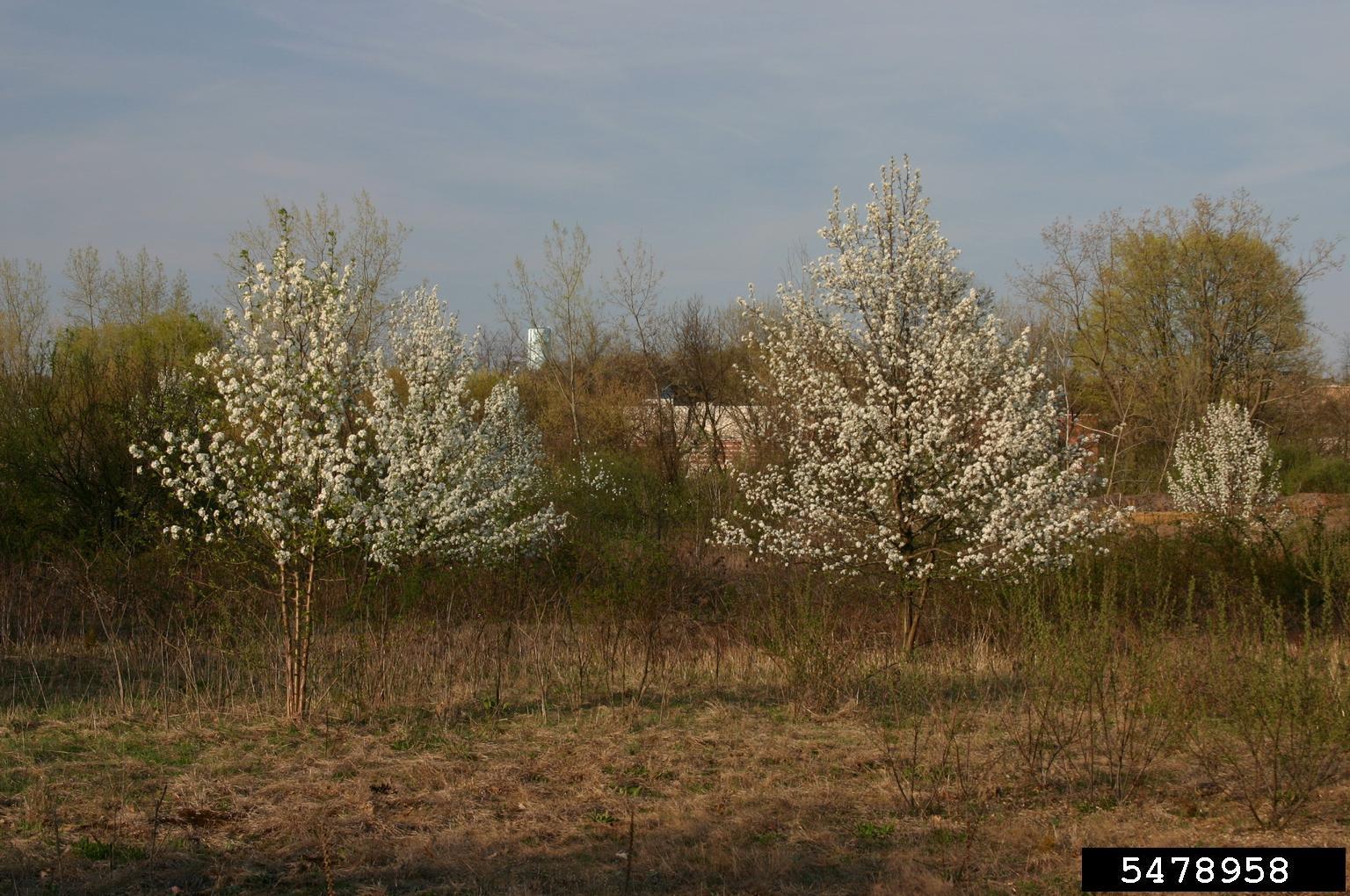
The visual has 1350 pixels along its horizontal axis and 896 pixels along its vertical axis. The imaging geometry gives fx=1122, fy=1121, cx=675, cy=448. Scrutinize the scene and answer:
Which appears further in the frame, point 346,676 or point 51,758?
point 346,676

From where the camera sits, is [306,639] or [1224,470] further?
[1224,470]

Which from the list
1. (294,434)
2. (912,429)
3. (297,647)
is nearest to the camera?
(294,434)

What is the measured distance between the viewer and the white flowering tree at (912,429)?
9344 millimetres

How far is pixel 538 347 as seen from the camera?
3425cm

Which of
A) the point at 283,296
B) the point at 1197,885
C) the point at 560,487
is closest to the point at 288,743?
the point at 283,296

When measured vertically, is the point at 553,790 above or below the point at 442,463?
below

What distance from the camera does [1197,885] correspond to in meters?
4.70

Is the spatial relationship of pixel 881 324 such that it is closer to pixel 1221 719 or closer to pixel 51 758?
pixel 1221 719

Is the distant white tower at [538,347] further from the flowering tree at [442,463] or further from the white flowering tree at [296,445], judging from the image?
the white flowering tree at [296,445]

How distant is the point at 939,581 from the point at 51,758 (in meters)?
8.00

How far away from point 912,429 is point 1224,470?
1149 centimetres

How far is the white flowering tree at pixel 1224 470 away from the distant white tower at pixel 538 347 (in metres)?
A: 18.1

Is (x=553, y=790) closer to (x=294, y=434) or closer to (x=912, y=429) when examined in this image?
(x=294, y=434)

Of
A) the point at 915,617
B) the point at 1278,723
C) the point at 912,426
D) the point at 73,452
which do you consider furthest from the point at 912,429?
the point at 73,452
